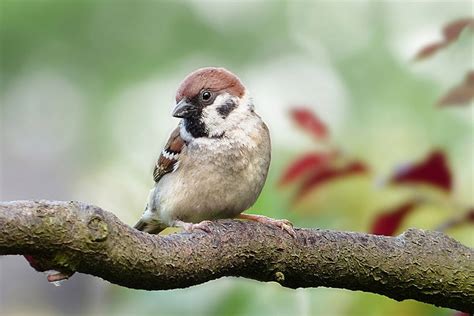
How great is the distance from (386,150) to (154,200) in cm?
113

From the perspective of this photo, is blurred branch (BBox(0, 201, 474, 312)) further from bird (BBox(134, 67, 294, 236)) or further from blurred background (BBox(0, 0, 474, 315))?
bird (BBox(134, 67, 294, 236))

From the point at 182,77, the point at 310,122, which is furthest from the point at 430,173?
the point at 182,77

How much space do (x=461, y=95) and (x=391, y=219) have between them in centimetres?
35

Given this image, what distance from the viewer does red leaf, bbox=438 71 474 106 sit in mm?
2000

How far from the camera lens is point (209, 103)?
272 centimetres

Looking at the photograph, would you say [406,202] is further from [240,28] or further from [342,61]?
[240,28]

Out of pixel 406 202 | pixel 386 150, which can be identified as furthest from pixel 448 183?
pixel 386 150

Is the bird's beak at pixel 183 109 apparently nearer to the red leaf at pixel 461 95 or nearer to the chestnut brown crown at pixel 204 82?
the chestnut brown crown at pixel 204 82

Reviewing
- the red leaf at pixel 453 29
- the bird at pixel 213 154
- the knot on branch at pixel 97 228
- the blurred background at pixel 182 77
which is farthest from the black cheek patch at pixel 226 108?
the knot on branch at pixel 97 228

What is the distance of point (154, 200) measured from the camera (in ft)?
9.51

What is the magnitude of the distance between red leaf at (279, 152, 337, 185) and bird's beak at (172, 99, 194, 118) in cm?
43

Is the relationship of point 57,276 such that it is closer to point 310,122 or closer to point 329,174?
point 329,174

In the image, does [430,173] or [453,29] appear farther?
[430,173]

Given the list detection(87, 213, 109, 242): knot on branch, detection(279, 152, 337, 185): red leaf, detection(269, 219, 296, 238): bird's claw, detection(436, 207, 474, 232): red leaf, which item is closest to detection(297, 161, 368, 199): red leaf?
detection(279, 152, 337, 185): red leaf
